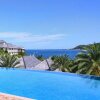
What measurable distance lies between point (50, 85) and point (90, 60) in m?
4.76

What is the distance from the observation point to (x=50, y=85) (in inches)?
856

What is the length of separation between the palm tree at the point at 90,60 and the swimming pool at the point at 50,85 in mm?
1246

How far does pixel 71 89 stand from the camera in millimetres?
19891

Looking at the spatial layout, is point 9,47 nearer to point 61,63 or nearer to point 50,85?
point 61,63

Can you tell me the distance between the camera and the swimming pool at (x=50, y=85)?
1825 centimetres

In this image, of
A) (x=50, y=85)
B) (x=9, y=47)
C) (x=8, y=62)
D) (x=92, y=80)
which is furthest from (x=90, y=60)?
(x=9, y=47)

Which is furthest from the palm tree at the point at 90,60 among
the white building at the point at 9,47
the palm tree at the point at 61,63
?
the white building at the point at 9,47

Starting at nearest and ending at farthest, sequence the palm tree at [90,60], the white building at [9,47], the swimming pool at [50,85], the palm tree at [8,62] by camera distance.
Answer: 1. the swimming pool at [50,85]
2. the palm tree at [90,60]
3. the palm tree at [8,62]
4. the white building at [9,47]

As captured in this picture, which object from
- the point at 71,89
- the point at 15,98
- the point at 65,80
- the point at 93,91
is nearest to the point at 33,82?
the point at 65,80

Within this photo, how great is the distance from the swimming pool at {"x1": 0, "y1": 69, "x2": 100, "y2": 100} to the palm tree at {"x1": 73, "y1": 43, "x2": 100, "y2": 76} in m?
1.25

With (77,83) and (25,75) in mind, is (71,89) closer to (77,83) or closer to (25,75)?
(77,83)

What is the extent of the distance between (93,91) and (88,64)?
5.40 m

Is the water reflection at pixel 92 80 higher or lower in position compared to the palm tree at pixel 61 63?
lower

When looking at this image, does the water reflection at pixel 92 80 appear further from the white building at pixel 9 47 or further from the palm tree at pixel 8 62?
the white building at pixel 9 47
